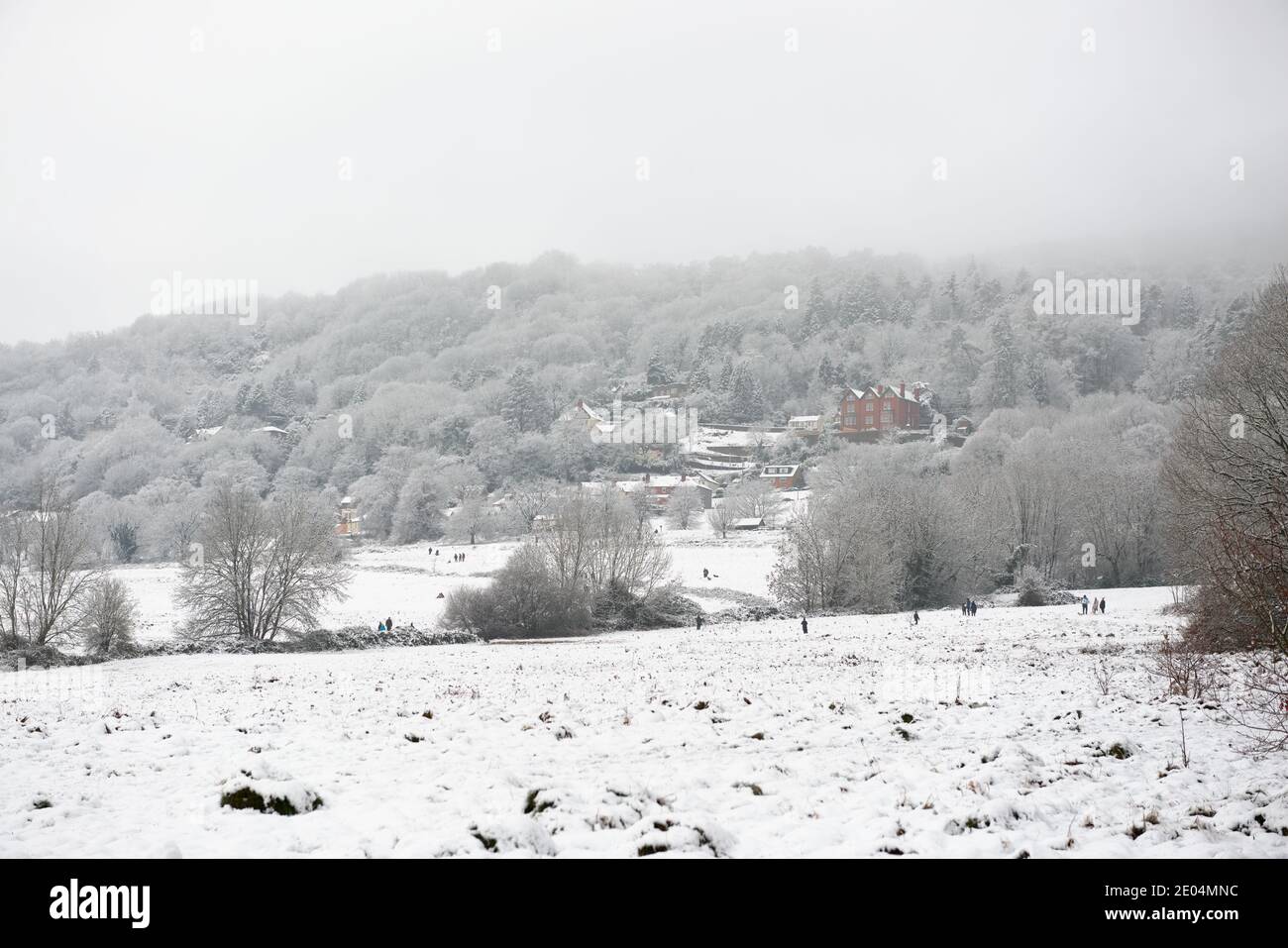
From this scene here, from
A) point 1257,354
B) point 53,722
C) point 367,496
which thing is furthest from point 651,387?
point 53,722

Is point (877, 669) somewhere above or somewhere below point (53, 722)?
below

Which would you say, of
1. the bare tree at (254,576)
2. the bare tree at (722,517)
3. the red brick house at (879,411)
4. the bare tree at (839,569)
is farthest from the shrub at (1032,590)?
the red brick house at (879,411)

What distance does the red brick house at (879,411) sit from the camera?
151 m

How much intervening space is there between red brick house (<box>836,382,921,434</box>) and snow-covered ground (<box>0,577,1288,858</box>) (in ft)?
452

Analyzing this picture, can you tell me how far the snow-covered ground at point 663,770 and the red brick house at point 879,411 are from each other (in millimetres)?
137666

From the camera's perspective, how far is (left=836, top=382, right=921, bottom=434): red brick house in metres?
151

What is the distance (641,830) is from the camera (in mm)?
7746

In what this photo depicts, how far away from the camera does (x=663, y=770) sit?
10.3m

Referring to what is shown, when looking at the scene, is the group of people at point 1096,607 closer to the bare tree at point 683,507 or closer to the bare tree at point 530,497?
the bare tree at point 530,497

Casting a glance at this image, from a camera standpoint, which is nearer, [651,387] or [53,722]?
[53,722]

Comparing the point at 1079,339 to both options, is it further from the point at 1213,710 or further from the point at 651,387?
the point at 1213,710
